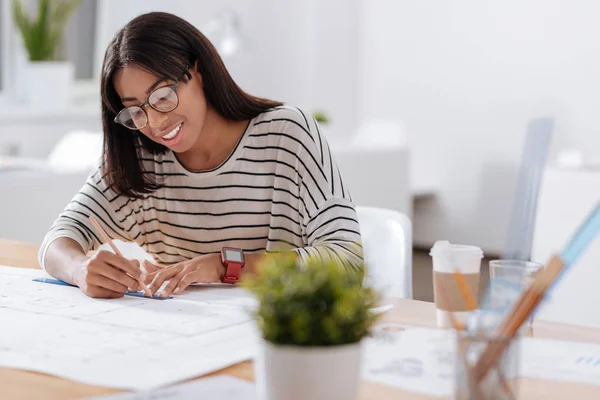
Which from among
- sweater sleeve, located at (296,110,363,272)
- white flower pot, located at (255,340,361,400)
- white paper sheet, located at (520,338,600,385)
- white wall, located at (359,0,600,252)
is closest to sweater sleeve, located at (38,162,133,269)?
sweater sleeve, located at (296,110,363,272)

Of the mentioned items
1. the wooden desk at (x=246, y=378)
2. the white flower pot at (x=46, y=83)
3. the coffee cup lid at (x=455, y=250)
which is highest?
the white flower pot at (x=46, y=83)

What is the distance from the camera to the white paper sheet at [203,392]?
0.99 metres

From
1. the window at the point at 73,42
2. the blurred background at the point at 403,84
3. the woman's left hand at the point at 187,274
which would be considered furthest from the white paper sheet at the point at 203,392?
the window at the point at 73,42

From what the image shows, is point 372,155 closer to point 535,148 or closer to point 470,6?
point 470,6

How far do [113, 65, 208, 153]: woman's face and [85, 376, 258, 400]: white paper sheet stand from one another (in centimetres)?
82

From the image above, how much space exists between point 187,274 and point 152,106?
1.18 feet

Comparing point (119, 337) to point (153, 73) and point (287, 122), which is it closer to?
point (153, 73)

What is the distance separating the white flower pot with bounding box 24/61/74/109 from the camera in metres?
4.66

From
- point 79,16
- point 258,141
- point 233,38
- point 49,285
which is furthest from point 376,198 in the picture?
point 49,285

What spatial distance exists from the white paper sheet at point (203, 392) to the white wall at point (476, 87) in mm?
4051

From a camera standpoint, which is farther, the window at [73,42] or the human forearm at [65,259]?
the window at [73,42]

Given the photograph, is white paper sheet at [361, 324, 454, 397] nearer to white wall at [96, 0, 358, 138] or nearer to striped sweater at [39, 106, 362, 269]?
striped sweater at [39, 106, 362, 269]

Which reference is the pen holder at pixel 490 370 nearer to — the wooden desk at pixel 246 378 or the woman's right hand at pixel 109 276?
the wooden desk at pixel 246 378

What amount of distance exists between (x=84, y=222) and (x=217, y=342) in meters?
0.77
